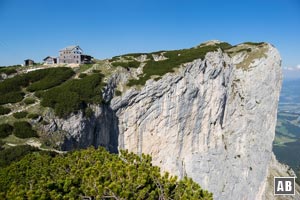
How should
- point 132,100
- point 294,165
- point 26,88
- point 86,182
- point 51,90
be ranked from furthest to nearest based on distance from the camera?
point 294,165, point 132,100, point 26,88, point 51,90, point 86,182

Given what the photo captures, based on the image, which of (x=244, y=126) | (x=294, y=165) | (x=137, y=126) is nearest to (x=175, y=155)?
(x=137, y=126)

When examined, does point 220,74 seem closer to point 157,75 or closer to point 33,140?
point 157,75

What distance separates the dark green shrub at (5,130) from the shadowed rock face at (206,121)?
6999 mm

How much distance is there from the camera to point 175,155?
170ft

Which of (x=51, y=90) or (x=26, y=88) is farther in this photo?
(x=26, y=88)

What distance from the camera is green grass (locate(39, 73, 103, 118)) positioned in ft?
130

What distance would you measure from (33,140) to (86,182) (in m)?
19.2

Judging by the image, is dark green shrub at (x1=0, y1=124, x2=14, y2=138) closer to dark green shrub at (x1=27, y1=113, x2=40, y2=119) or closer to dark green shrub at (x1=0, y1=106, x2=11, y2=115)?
dark green shrub at (x1=27, y1=113, x2=40, y2=119)

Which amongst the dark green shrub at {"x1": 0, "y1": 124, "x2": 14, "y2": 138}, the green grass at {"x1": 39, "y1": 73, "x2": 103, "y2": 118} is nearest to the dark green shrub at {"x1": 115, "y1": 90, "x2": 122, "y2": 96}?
the green grass at {"x1": 39, "y1": 73, "x2": 103, "y2": 118}

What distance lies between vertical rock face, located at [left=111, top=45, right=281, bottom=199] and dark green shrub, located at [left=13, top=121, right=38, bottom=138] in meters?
15.5

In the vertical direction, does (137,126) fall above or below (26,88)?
below

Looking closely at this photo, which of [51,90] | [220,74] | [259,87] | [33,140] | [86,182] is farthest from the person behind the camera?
[259,87]

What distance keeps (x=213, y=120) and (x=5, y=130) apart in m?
35.0

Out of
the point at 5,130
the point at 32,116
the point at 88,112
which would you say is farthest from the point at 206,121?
the point at 5,130
